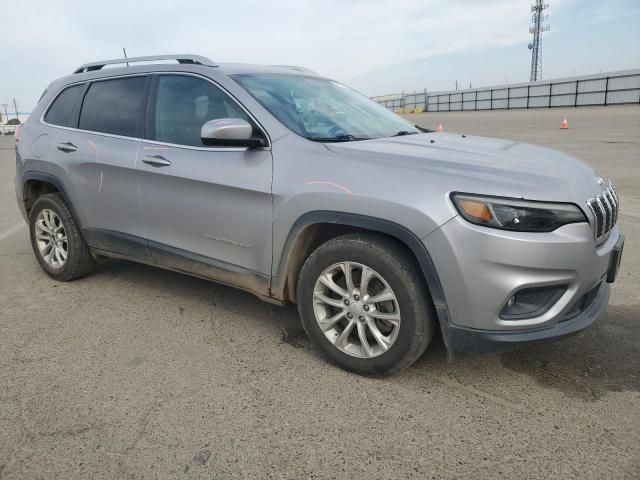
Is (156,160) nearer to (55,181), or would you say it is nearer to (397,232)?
(55,181)

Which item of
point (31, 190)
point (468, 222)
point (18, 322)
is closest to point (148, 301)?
point (18, 322)

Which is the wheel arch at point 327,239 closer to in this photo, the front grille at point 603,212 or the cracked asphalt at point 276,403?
the cracked asphalt at point 276,403

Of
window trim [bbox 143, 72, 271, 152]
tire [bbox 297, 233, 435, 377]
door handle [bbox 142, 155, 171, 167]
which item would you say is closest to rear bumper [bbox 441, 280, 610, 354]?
tire [bbox 297, 233, 435, 377]

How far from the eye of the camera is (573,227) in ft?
8.13

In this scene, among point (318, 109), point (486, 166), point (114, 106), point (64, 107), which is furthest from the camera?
point (64, 107)

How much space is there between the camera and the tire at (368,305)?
8.78 ft

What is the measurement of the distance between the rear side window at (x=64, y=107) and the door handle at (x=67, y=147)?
7.7 inches

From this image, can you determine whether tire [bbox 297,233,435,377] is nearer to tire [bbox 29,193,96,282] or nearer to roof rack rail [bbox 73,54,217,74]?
roof rack rail [bbox 73,54,217,74]

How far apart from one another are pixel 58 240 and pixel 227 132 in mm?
2397

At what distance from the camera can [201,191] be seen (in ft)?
11.0

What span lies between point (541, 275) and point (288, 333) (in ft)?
5.66

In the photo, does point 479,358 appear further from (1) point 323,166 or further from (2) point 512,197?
(1) point 323,166

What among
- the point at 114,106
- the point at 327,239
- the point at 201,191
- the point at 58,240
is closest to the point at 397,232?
the point at 327,239

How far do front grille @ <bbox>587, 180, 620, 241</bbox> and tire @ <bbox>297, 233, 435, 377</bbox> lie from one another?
88 cm
